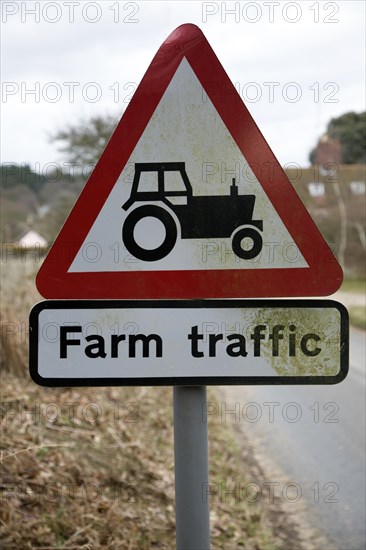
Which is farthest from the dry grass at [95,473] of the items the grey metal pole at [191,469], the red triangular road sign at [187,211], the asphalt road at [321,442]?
the red triangular road sign at [187,211]

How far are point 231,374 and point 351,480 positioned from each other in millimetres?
3834

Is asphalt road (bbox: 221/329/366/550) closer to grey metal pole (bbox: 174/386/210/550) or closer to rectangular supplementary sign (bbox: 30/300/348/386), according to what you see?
grey metal pole (bbox: 174/386/210/550)

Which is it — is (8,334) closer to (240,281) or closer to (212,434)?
(212,434)

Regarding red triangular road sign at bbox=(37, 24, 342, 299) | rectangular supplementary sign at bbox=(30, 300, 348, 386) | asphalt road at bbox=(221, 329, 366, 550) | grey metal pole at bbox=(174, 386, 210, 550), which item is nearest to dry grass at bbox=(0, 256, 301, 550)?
asphalt road at bbox=(221, 329, 366, 550)

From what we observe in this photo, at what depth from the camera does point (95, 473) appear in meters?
4.54

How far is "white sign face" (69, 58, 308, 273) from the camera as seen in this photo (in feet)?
6.24

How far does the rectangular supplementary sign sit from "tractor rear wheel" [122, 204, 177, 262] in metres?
0.13

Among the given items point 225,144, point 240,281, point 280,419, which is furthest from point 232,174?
point 280,419

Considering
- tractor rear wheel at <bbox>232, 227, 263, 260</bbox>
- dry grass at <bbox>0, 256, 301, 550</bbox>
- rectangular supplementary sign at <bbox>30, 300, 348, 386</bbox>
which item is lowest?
dry grass at <bbox>0, 256, 301, 550</bbox>

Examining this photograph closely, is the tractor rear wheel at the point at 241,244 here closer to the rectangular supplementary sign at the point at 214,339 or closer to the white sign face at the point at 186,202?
the white sign face at the point at 186,202

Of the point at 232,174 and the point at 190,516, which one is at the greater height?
the point at 232,174

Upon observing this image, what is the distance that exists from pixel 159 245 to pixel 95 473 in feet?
9.82

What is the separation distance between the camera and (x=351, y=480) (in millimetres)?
5367

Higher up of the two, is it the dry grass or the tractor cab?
the tractor cab
